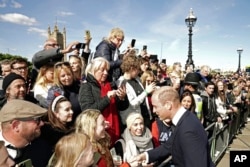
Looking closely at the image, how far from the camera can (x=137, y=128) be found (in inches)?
150

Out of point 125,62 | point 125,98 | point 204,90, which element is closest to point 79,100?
point 125,98

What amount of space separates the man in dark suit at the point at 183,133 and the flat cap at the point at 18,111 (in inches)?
50.5

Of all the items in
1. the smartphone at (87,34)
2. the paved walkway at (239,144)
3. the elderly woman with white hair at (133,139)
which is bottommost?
the paved walkway at (239,144)

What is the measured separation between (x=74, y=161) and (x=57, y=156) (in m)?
0.19

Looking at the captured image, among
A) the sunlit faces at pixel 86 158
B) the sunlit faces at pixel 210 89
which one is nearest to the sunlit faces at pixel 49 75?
the sunlit faces at pixel 86 158

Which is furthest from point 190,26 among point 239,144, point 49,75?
point 49,75

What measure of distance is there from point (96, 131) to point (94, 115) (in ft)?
0.64

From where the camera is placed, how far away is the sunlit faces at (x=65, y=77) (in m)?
3.99

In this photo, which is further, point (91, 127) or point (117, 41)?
point (117, 41)

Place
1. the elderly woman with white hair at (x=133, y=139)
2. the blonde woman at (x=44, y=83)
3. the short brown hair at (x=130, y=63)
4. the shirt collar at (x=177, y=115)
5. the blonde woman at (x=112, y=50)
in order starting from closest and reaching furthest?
the shirt collar at (x=177, y=115), the elderly woman with white hair at (x=133, y=139), the blonde woman at (x=44, y=83), the short brown hair at (x=130, y=63), the blonde woman at (x=112, y=50)

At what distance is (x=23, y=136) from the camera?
7.68 feet

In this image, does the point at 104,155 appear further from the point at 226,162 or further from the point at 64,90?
the point at 226,162

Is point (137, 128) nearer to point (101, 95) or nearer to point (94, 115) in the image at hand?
point (101, 95)

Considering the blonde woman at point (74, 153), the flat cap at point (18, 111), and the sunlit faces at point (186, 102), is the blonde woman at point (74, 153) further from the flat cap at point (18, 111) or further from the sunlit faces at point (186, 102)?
the sunlit faces at point (186, 102)
